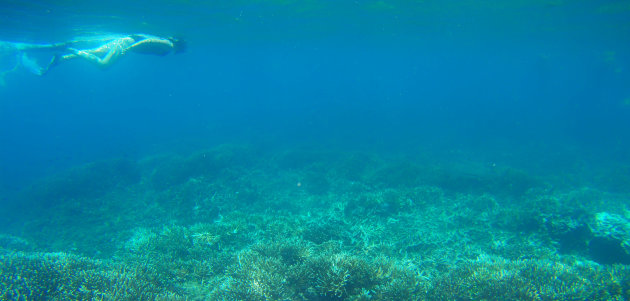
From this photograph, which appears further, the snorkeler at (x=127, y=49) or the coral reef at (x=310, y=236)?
the snorkeler at (x=127, y=49)

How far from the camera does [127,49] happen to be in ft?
47.2

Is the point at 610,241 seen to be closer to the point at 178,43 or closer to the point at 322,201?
the point at 322,201

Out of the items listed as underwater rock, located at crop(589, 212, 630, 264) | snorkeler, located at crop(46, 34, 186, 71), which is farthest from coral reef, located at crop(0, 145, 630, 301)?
snorkeler, located at crop(46, 34, 186, 71)

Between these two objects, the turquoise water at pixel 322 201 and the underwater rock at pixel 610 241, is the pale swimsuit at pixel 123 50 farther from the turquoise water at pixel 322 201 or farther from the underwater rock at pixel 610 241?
the underwater rock at pixel 610 241

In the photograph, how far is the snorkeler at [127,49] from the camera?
41.9 feet

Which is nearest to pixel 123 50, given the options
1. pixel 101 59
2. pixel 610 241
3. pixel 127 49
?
pixel 127 49

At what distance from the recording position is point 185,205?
13.0m

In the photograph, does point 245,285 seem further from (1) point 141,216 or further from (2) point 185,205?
(1) point 141,216

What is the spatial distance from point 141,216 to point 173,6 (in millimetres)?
14680

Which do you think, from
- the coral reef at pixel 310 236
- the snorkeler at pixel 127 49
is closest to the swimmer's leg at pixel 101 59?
the snorkeler at pixel 127 49

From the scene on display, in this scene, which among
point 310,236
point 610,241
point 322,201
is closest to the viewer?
point 610,241

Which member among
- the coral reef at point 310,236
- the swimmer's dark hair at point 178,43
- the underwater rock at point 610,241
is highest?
the swimmer's dark hair at point 178,43

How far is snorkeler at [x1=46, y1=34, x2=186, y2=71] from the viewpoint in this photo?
12781 millimetres

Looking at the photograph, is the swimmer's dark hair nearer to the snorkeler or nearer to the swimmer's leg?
the snorkeler
